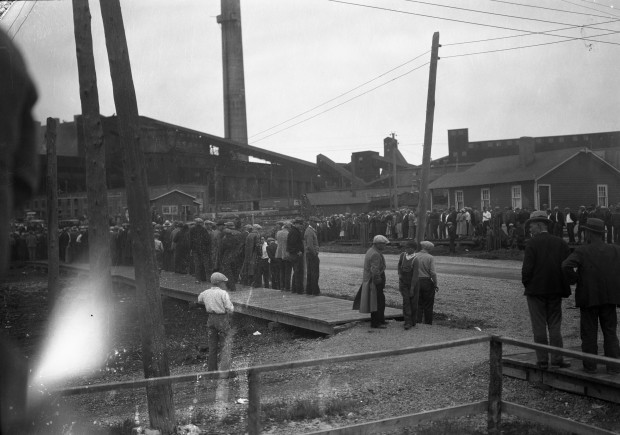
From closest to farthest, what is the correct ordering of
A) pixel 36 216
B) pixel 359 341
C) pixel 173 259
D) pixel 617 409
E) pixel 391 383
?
pixel 617 409 → pixel 391 383 → pixel 359 341 → pixel 173 259 → pixel 36 216

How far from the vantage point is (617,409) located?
23.0 feet

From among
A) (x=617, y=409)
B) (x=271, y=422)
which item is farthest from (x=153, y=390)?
(x=617, y=409)

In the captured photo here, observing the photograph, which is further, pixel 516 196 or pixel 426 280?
pixel 516 196

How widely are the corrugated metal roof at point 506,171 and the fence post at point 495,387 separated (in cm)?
3207

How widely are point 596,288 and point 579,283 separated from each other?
0.67ft

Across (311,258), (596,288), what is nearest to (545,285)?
(596,288)

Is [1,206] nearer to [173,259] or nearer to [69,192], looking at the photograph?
[173,259]

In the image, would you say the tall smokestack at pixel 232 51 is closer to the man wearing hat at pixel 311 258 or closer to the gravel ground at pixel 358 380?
the man wearing hat at pixel 311 258

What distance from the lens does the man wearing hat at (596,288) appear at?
7.61 m

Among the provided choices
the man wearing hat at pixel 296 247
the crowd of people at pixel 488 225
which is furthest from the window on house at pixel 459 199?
the man wearing hat at pixel 296 247

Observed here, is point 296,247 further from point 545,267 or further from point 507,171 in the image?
point 507,171

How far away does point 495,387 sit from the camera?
619cm

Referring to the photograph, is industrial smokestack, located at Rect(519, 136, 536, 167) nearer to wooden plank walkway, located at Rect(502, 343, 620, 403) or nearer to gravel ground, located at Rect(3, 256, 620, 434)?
gravel ground, located at Rect(3, 256, 620, 434)

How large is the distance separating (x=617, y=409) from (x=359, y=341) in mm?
5379
